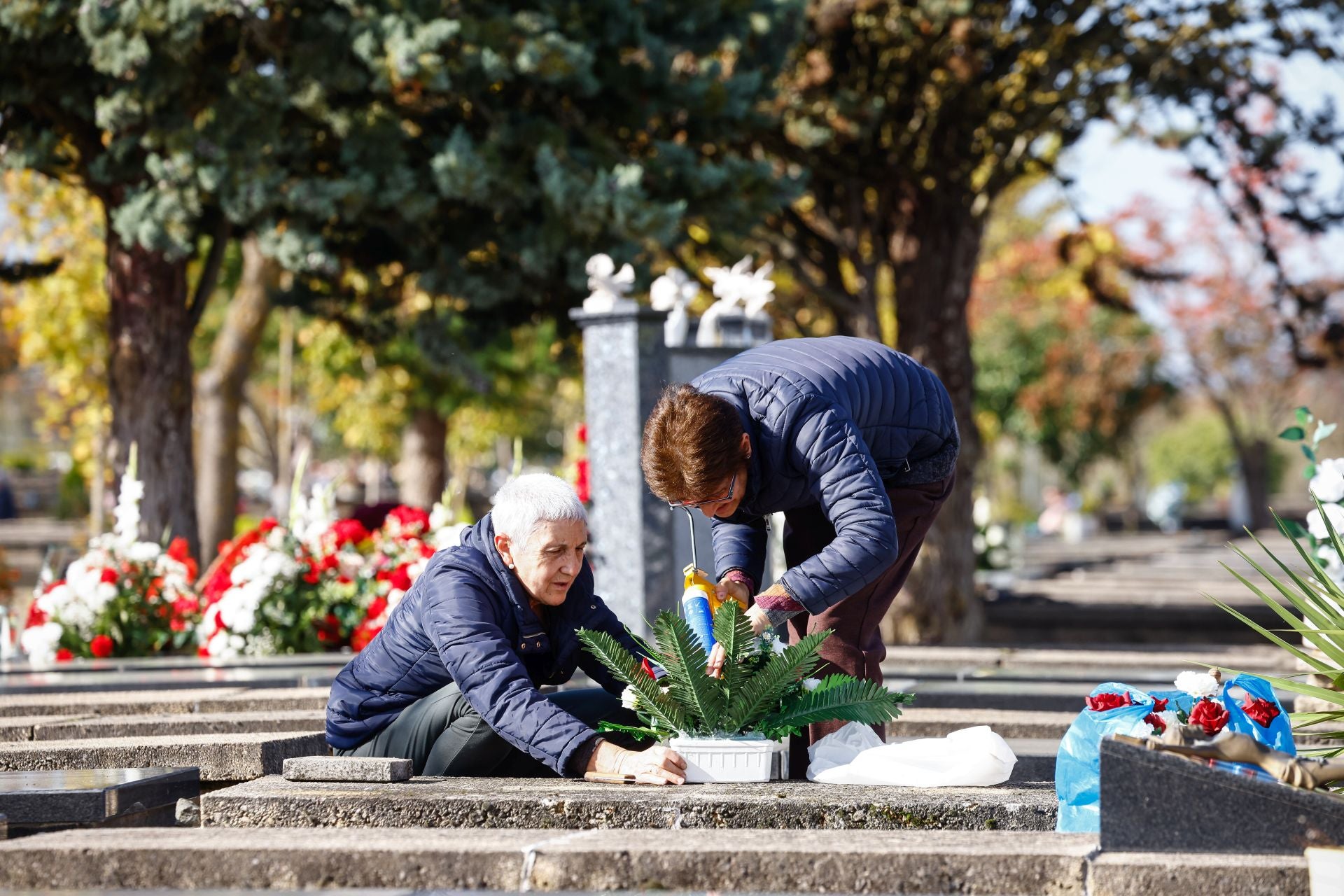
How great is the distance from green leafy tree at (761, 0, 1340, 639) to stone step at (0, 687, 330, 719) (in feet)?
22.4

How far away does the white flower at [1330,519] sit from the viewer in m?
6.12

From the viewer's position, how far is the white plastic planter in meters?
3.97

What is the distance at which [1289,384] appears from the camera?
107ft

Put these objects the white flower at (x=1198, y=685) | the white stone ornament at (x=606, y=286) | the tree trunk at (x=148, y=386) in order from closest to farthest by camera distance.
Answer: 1. the white flower at (x=1198, y=685)
2. the white stone ornament at (x=606, y=286)
3. the tree trunk at (x=148, y=386)

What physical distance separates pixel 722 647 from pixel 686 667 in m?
0.12

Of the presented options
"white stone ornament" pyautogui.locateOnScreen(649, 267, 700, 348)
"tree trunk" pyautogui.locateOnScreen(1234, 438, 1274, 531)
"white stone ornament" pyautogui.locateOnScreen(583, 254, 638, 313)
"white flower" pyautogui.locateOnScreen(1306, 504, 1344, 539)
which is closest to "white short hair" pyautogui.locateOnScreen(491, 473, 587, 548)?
"white flower" pyautogui.locateOnScreen(1306, 504, 1344, 539)

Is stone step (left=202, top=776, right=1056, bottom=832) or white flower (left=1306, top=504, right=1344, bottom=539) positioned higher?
white flower (left=1306, top=504, right=1344, bottom=539)

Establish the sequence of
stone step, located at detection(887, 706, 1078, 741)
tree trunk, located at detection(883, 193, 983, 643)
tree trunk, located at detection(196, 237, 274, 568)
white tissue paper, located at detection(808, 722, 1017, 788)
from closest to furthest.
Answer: white tissue paper, located at detection(808, 722, 1017, 788)
stone step, located at detection(887, 706, 1078, 741)
tree trunk, located at detection(883, 193, 983, 643)
tree trunk, located at detection(196, 237, 274, 568)

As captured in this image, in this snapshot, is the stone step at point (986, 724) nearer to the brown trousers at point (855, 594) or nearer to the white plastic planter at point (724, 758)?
the brown trousers at point (855, 594)

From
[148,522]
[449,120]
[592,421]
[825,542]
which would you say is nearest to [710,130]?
[449,120]

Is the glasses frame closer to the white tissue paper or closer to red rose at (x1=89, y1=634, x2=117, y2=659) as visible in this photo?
the white tissue paper

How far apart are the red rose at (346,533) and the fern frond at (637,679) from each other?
197 inches

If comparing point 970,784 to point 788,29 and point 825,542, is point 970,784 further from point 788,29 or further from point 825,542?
point 788,29

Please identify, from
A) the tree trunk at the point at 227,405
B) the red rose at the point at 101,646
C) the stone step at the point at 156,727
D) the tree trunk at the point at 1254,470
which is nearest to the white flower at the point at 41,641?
the red rose at the point at 101,646
